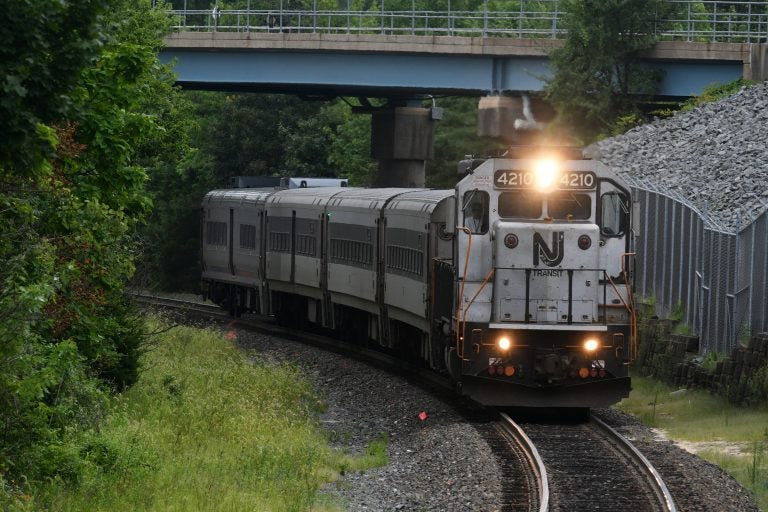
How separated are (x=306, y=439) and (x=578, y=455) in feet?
11.7

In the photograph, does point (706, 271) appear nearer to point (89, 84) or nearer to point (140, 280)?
point (140, 280)

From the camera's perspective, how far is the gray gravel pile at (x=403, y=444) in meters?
14.9

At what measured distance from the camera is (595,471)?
1581cm

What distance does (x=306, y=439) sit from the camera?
18.1m

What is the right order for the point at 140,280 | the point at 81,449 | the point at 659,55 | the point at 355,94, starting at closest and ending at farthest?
the point at 81,449 < the point at 140,280 < the point at 659,55 < the point at 355,94

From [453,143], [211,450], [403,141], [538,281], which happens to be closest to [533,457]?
[538,281]

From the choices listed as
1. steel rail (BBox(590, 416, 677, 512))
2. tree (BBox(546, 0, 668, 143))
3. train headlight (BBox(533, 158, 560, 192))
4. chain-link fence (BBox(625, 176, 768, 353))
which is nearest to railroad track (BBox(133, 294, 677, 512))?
steel rail (BBox(590, 416, 677, 512))

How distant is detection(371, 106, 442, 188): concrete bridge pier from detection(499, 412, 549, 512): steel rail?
37.4 meters

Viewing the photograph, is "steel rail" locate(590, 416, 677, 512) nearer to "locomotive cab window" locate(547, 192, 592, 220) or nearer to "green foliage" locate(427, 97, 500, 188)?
"locomotive cab window" locate(547, 192, 592, 220)

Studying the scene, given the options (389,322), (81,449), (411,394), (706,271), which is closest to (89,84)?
(81,449)

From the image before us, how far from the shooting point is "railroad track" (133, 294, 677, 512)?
14.2m

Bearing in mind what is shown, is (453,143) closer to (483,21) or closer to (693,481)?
(483,21)

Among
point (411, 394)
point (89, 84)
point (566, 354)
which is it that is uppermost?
point (89, 84)

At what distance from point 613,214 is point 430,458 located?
4.61 m
